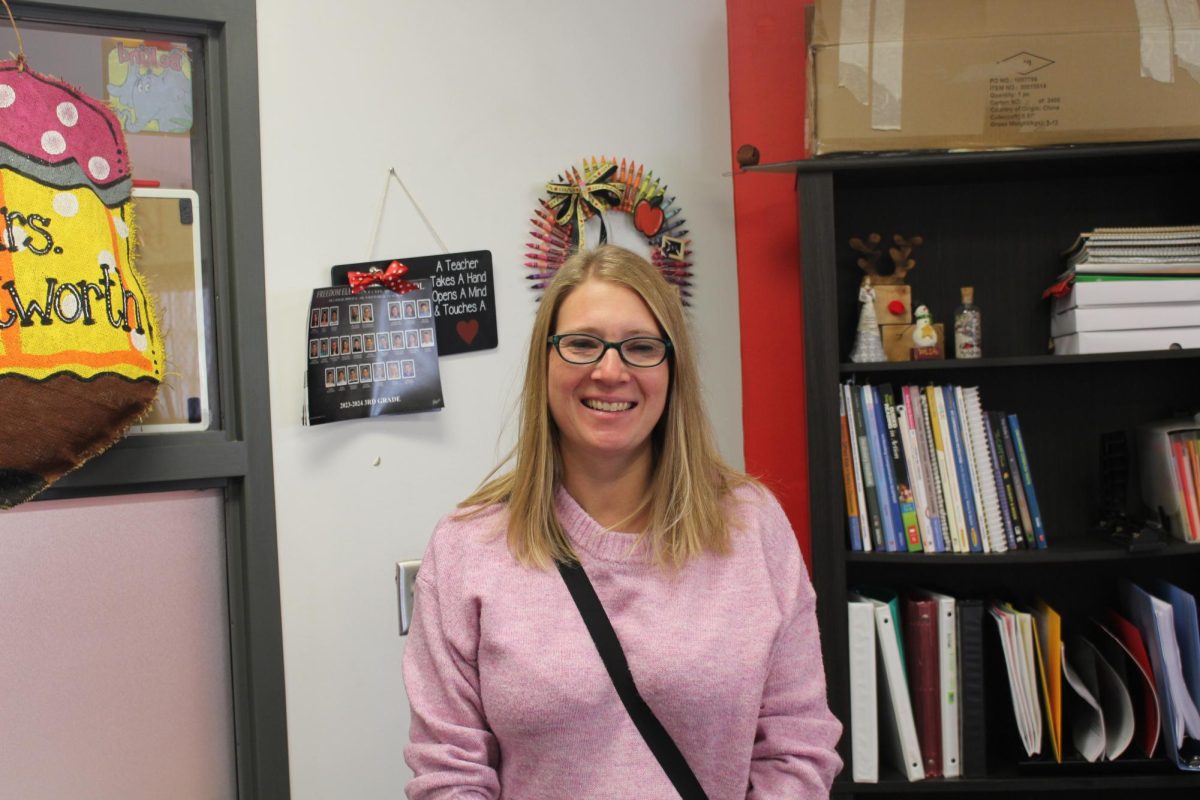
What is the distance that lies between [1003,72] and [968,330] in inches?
19.8

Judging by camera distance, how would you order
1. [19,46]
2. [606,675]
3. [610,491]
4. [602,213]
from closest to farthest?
[606,675] → [610,491] → [19,46] → [602,213]

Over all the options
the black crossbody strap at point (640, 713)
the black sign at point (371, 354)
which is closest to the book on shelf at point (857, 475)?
→ the black crossbody strap at point (640, 713)

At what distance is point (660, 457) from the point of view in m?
1.39

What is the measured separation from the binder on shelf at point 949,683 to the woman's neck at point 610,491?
2.55 ft

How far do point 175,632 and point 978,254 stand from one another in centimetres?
187

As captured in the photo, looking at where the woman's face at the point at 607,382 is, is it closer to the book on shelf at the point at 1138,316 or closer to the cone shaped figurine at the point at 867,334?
the cone shaped figurine at the point at 867,334

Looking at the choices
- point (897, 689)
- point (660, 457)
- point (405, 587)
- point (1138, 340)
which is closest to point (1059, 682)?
point (897, 689)

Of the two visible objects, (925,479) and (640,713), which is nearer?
(640,713)

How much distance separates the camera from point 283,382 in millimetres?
1804

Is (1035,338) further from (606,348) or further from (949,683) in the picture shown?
(606,348)

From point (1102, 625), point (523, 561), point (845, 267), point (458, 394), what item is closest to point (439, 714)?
point (523, 561)

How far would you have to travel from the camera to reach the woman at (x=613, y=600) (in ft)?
3.99

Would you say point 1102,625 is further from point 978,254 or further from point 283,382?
point 283,382

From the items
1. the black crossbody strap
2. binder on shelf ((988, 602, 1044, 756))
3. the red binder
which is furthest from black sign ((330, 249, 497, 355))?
binder on shelf ((988, 602, 1044, 756))
